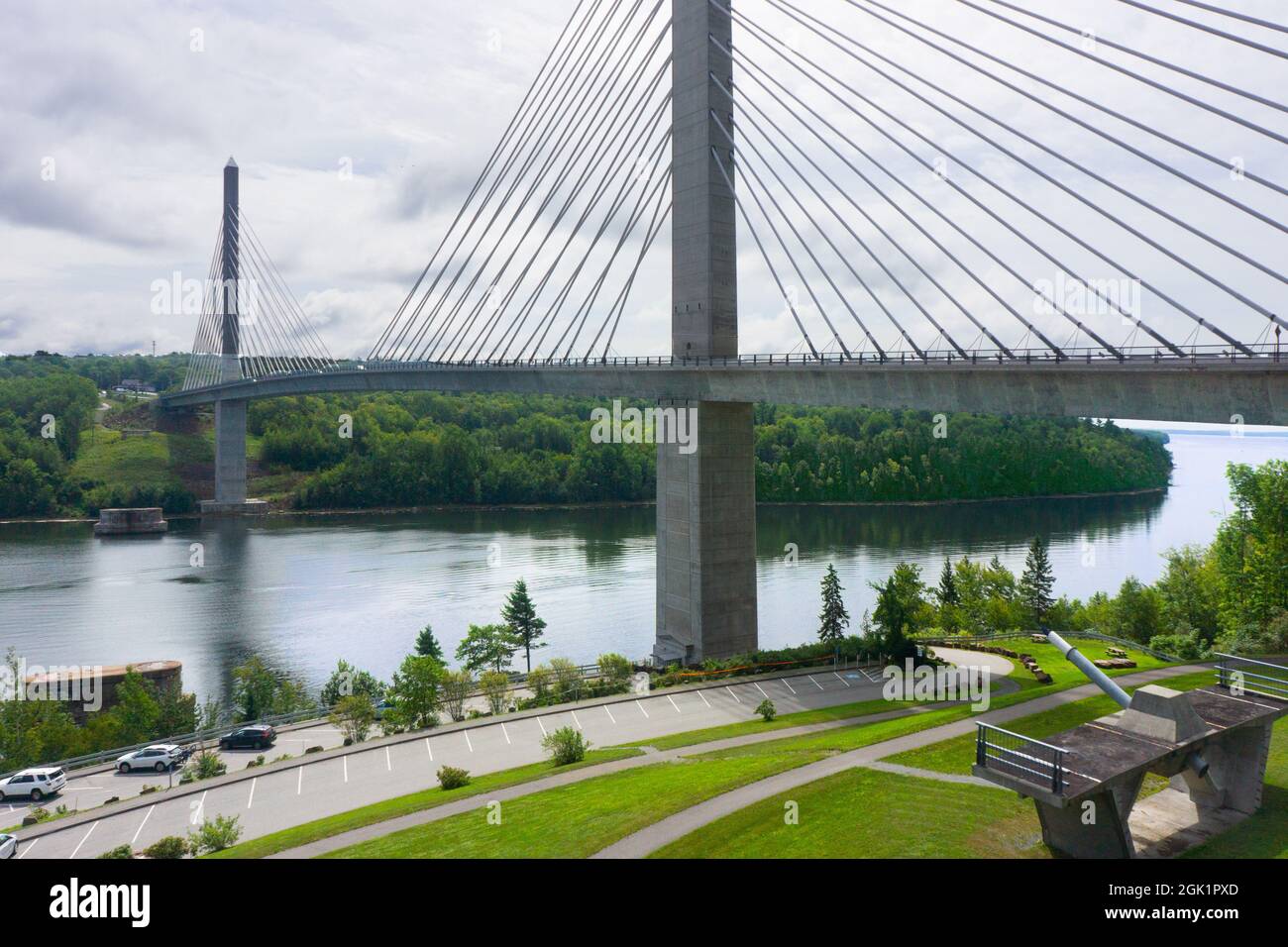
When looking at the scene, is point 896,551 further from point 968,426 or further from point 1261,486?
point 968,426

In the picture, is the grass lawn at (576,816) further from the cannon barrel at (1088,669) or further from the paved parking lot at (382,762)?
the cannon barrel at (1088,669)

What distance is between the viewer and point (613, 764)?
1762cm

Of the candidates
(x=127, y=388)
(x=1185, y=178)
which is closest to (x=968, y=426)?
(x=1185, y=178)

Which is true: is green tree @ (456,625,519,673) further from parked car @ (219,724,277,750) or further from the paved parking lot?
parked car @ (219,724,277,750)

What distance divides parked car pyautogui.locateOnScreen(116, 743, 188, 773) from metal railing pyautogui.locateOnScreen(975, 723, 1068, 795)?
19.9 m

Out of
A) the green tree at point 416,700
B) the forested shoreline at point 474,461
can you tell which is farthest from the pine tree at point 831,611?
the forested shoreline at point 474,461

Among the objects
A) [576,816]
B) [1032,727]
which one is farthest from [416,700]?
[1032,727]

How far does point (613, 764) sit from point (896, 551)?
149ft

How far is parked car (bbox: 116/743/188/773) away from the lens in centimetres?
2225

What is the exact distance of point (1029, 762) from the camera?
32.1 feet

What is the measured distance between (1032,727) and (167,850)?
15051 millimetres

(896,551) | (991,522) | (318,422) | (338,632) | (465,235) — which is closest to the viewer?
(338,632)

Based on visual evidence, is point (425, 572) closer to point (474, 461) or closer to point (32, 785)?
point (32, 785)
